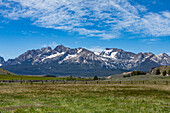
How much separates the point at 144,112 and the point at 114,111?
2.75 metres

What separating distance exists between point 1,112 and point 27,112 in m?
2.20

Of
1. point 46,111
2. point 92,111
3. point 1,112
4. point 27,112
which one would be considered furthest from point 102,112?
point 1,112

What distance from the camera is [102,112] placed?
64.3ft

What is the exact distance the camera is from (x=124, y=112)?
1975 cm

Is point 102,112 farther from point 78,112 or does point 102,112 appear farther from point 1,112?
point 1,112

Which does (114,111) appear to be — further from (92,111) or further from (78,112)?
(78,112)

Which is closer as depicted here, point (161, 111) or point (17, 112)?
point (17, 112)

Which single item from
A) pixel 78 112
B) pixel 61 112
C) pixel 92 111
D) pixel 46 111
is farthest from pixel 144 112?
pixel 46 111

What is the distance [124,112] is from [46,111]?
7091 mm

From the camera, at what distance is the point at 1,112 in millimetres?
18906

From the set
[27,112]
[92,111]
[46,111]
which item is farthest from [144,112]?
[27,112]

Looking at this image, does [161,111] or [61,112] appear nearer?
[61,112]

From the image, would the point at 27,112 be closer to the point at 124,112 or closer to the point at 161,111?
the point at 124,112

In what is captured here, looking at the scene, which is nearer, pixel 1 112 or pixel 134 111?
pixel 1 112
